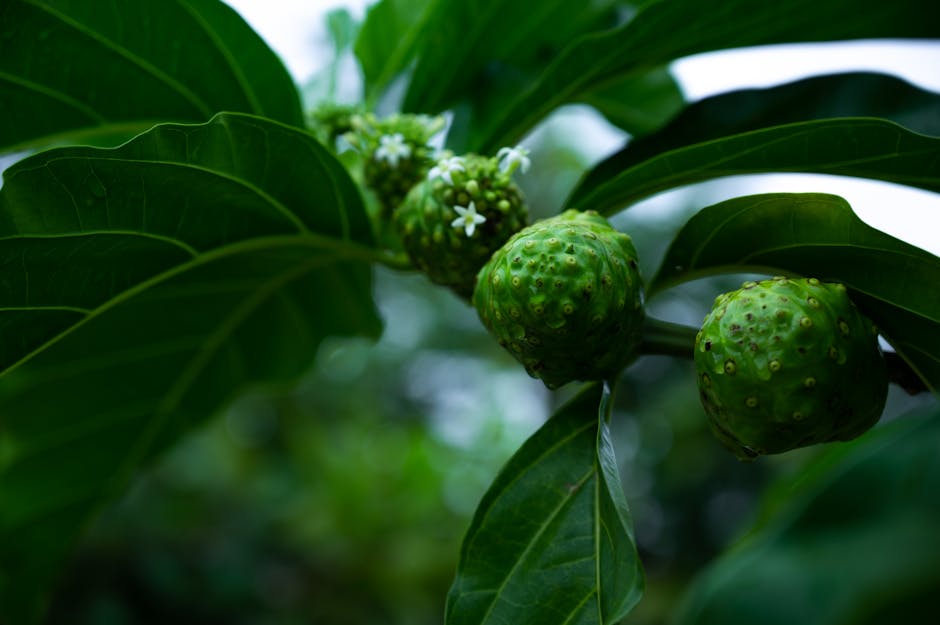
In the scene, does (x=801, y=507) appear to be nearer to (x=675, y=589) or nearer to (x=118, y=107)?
(x=118, y=107)

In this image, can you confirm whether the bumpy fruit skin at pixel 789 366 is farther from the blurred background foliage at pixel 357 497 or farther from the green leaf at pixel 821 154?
the blurred background foliage at pixel 357 497

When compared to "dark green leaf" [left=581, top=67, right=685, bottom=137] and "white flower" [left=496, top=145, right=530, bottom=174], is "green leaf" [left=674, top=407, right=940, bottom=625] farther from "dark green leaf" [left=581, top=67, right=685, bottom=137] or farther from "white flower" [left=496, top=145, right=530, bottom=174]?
"dark green leaf" [left=581, top=67, right=685, bottom=137]

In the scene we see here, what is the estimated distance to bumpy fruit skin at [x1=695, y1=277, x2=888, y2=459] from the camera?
29.5 inches

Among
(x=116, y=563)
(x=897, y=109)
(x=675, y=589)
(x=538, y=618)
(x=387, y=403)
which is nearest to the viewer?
(x=538, y=618)

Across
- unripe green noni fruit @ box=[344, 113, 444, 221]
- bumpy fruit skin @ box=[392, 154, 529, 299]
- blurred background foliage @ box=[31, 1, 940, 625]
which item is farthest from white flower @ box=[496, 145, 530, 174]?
blurred background foliage @ box=[31, 1, 940, 625]

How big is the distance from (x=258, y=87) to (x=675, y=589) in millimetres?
4470

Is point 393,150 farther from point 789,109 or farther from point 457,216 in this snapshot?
point 789,109

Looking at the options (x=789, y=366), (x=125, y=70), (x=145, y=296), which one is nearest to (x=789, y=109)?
(x=789, y=366)

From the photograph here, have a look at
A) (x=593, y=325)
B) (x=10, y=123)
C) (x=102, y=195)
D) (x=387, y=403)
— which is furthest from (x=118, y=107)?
(x=387, y=403)

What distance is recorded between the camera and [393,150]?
1138 millimetres

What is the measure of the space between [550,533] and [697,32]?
61cm

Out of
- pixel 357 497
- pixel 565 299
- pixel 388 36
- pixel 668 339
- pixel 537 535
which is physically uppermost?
pixel 388 36

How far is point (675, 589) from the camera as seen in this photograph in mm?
4945

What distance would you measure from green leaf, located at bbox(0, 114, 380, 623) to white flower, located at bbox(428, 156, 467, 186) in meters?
0.11
